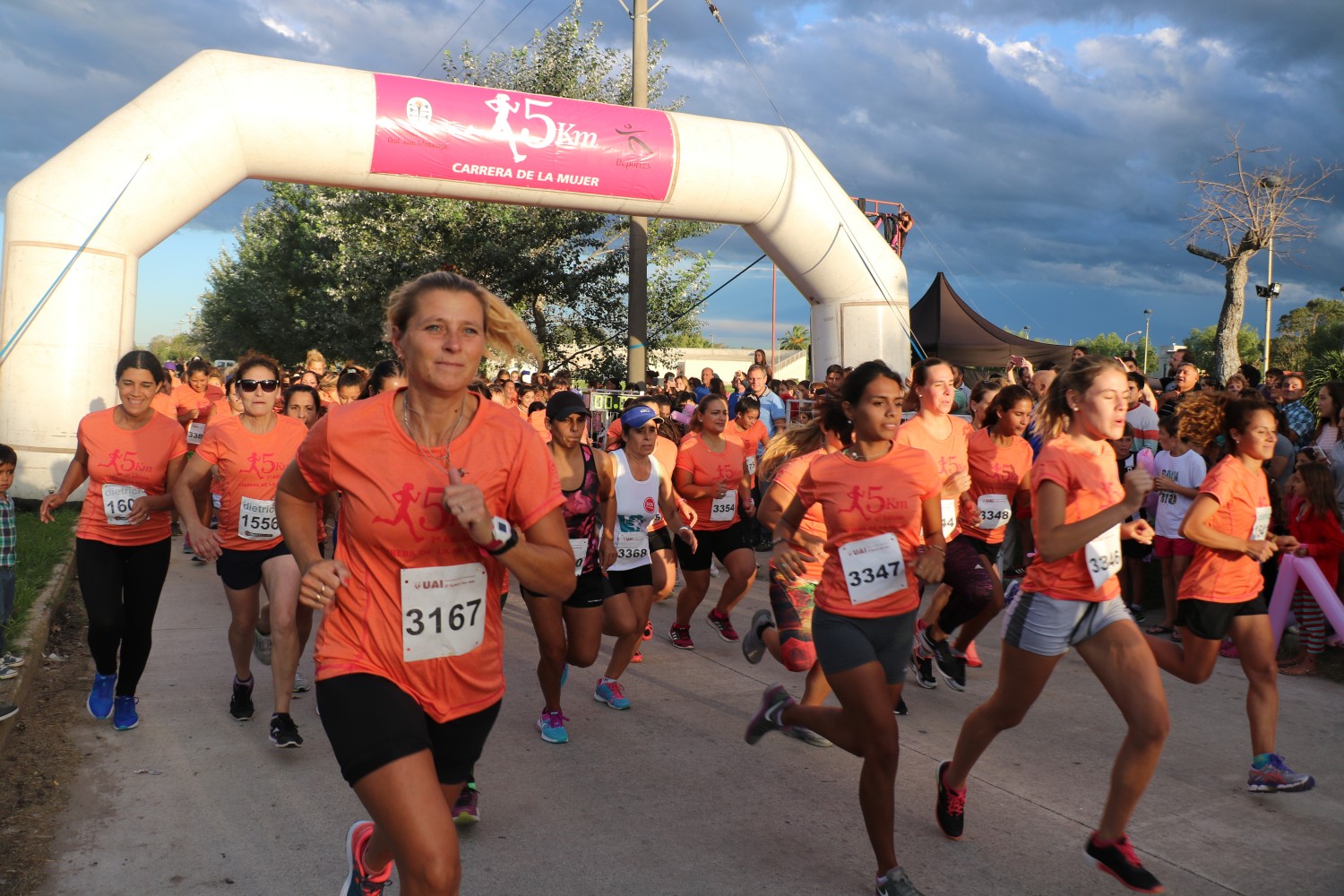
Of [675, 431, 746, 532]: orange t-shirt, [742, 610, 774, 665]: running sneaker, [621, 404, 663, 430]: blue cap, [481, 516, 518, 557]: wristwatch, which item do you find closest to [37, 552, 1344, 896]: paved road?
[742, 610, 774, 665]: running sneaker

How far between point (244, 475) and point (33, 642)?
2.09 metres

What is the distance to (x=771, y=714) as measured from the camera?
450 cm

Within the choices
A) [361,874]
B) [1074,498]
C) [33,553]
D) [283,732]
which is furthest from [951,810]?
[33,553]

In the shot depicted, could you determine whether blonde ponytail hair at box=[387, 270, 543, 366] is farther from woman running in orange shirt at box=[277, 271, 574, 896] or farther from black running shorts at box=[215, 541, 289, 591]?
black running shorts at box=[215, 541, 289, 591]

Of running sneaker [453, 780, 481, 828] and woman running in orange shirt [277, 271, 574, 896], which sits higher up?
woman running in orange shirt [277, 271, 574, 896]

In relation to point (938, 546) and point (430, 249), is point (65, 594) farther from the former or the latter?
point (430, 249)

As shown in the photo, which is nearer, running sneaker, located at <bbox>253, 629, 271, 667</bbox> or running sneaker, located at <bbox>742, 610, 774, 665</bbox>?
running sneaker, located at <bbox>742, 610, 774, 665</bbox>

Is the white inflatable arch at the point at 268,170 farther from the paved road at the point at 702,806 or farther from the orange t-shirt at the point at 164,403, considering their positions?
the paved road at the point at 702,806

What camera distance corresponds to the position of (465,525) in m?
2.40

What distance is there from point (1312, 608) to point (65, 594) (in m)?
9.27

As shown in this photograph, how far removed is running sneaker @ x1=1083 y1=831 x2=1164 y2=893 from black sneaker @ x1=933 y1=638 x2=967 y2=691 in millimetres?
2619

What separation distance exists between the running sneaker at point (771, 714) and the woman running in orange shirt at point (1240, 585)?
1552 millimetres

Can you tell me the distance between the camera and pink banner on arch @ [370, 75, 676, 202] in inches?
448

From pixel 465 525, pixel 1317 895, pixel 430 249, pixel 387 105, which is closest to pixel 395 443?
pixel 465 525
